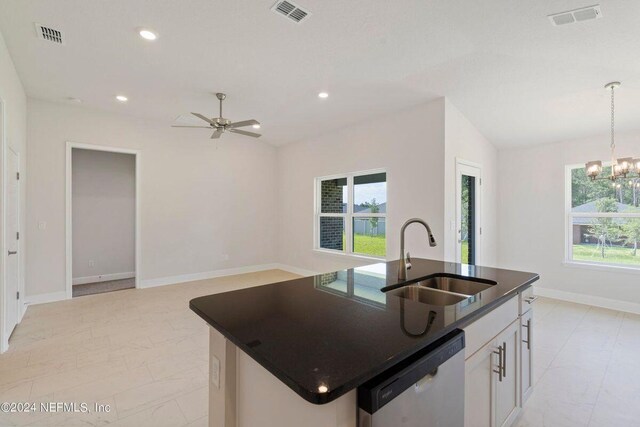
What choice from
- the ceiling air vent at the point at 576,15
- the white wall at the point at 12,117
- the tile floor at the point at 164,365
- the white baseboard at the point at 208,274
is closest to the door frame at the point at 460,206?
the tile floor at the point at 164,365

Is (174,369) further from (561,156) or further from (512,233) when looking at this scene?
(561,156)

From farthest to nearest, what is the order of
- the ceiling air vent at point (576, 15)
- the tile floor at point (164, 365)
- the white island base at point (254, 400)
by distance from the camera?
the ceiling air vent at point (576, 15)
the tile floor at point (164, 365)
the white island base at point (254, 400)

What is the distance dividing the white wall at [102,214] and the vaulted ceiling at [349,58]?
5.21 feet

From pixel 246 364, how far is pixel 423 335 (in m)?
0.66

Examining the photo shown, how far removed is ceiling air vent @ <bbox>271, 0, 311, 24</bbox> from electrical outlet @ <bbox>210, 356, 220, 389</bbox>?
8.59ft

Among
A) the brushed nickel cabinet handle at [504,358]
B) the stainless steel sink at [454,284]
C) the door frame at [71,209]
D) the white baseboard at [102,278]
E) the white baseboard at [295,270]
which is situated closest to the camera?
the brushed nickel cabinet handle at [504,358]

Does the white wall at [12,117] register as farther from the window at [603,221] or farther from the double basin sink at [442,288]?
the window at [603,221]

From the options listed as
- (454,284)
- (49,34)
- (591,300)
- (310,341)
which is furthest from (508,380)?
(49,34)

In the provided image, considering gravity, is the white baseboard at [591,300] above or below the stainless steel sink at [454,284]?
below

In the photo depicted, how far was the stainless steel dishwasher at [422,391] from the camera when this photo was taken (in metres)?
0.85

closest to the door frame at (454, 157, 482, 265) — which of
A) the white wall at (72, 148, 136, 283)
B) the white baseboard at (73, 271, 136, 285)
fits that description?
the white wall at (72, 148, 136, 283)

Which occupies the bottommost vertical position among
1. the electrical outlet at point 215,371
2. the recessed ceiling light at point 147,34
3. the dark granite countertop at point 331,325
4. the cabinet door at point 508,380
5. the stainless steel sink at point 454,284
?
the cabinet door at point 508,380

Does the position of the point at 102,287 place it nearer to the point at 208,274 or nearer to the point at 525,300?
the point at 208,274

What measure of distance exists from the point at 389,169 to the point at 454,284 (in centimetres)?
295
